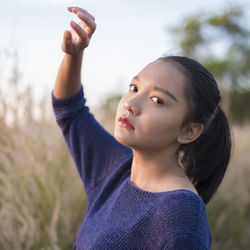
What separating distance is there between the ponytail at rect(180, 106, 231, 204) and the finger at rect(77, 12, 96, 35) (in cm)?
62

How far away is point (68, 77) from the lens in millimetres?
1748

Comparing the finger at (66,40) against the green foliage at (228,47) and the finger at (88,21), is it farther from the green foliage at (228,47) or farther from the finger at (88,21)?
the green foliage at (228,47)

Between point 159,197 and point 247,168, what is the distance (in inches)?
150

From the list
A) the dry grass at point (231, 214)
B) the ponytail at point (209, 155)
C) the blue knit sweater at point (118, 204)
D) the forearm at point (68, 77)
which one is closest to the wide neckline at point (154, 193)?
the blue knit sweater at point (118, 204)

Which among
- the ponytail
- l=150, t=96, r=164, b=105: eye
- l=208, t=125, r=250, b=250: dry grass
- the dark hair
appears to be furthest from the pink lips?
l=208, t=125, r=250, b=250: dry grass

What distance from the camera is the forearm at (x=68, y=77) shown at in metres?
1.70

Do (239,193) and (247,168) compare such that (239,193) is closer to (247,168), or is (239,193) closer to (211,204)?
(211,204)

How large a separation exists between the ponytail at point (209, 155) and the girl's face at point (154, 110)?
260mm

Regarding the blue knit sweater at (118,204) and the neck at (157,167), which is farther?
the neck at (157,167)

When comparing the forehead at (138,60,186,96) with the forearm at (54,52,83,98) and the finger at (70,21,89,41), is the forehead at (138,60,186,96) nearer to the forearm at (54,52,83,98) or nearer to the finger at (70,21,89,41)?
the finger at (70,21,89,41)

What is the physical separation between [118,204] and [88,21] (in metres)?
0.72

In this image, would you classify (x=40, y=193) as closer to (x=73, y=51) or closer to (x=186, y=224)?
(x=73, y=51)

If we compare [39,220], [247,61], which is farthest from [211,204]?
[247,61]

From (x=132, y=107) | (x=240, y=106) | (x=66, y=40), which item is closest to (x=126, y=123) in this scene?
(x=132, y=107)
